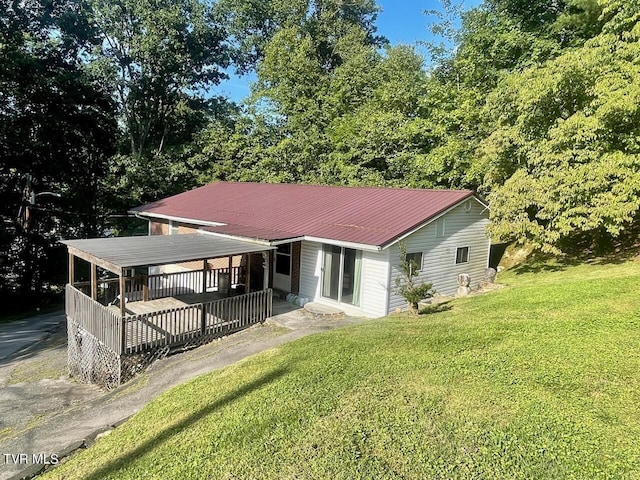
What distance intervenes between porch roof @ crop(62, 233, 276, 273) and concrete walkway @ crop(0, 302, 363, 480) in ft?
7.36

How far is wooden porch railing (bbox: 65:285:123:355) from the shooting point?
9.39 m

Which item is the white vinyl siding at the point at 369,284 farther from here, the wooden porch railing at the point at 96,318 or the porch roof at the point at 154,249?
the wooden porch railing at the point at 96,318

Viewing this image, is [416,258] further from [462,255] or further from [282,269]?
[282,269]

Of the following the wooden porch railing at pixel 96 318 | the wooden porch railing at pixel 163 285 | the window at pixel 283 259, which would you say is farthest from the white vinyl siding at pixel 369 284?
the wooden porch railing at pixel 96 318

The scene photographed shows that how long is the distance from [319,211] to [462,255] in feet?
17.3

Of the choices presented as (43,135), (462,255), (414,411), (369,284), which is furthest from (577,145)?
(43,135)

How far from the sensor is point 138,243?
1188 centimetres

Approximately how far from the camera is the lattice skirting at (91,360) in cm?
957

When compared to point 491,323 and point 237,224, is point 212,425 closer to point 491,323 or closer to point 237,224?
point 491,323

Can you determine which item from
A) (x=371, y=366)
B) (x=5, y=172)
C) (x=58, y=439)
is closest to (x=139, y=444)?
(x=58, y=439)

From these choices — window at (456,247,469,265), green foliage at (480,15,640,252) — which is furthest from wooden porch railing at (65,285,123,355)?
green foliage at (480,15,640,252)

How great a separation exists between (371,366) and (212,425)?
104 inches

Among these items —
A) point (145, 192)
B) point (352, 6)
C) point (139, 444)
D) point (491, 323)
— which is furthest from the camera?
point (352, 6)

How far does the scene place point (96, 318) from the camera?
10.1 m
